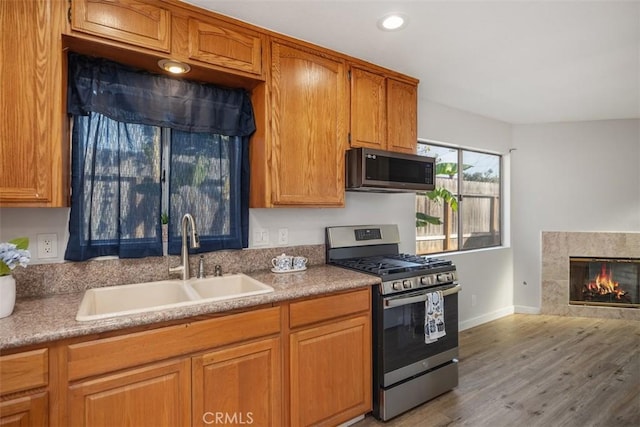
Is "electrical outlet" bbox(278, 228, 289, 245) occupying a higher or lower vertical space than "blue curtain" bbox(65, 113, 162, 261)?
lower

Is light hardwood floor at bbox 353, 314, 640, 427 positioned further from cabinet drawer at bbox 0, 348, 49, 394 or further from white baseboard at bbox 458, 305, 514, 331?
cabinet drawer at bbox 0, 348, 49, 394

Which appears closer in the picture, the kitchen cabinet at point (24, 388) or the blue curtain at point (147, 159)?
the kitchen cabinet at point (24, 388)

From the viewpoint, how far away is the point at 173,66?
185 cm

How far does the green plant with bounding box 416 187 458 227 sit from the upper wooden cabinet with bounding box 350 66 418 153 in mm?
1049

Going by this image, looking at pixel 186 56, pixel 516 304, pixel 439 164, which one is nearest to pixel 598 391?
pixel 516 304

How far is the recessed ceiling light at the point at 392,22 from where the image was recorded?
1.89m

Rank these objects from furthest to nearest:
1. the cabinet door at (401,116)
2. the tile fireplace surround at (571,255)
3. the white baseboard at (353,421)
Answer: the tile fireplace surround at (571,255) < the cabinet door at (401,116) < the white baseboard at (353,421)

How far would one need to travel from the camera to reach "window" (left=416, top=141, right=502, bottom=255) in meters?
3.64

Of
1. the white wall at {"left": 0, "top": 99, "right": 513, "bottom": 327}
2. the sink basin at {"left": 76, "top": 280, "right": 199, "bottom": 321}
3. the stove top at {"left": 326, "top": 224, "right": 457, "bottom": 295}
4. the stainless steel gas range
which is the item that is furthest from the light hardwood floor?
the sink basin at {"left": 76, "top": 280, "right": 199, "bottom": 321}

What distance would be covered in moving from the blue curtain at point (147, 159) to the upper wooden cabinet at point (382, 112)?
30.3 inches

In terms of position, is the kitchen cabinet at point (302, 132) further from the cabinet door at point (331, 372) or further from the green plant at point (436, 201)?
the green plant at point (436, 201)

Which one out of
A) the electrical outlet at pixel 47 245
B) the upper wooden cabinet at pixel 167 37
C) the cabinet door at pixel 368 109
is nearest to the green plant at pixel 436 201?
the cabinet door at pixel 368 109

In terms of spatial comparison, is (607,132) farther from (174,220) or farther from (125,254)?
(125,254)

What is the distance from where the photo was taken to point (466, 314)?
3.77 meters
